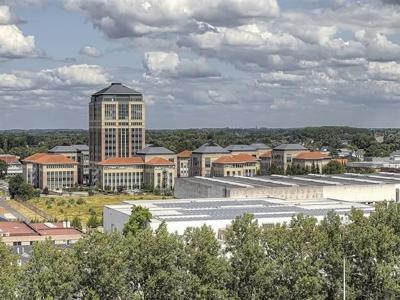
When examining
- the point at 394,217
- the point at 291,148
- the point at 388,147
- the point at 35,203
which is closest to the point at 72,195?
the point at 35,203

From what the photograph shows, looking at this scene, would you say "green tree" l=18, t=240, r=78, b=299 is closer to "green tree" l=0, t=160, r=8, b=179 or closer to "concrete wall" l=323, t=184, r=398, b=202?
"concrete wall" l=323, t=184, r=398, b=202

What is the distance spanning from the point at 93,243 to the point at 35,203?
63.1 metres

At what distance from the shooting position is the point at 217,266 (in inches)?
1163

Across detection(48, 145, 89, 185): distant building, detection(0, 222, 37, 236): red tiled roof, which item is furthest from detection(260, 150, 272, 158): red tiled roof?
detection(0, 222, 37, 236): red tiled roof

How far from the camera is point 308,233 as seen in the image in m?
31.8

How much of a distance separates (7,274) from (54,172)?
86.4m

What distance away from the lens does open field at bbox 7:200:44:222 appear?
74.2 metres

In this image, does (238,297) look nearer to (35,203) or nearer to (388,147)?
(35,203)

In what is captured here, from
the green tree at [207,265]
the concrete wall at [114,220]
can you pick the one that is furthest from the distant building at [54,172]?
the green tree at [207,265]

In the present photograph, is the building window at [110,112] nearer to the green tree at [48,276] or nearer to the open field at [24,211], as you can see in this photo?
the open field at [24,211]

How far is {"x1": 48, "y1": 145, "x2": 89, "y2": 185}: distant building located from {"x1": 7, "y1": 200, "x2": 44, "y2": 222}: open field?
3022cm

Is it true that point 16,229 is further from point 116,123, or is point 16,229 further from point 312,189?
point 116,123

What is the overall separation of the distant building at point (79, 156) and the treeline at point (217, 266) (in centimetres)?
9256

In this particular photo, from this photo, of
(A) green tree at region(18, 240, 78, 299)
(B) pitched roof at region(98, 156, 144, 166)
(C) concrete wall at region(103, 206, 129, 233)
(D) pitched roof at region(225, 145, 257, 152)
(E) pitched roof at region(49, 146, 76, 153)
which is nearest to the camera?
(A) green tree at region(18, 240, 78, 299)
